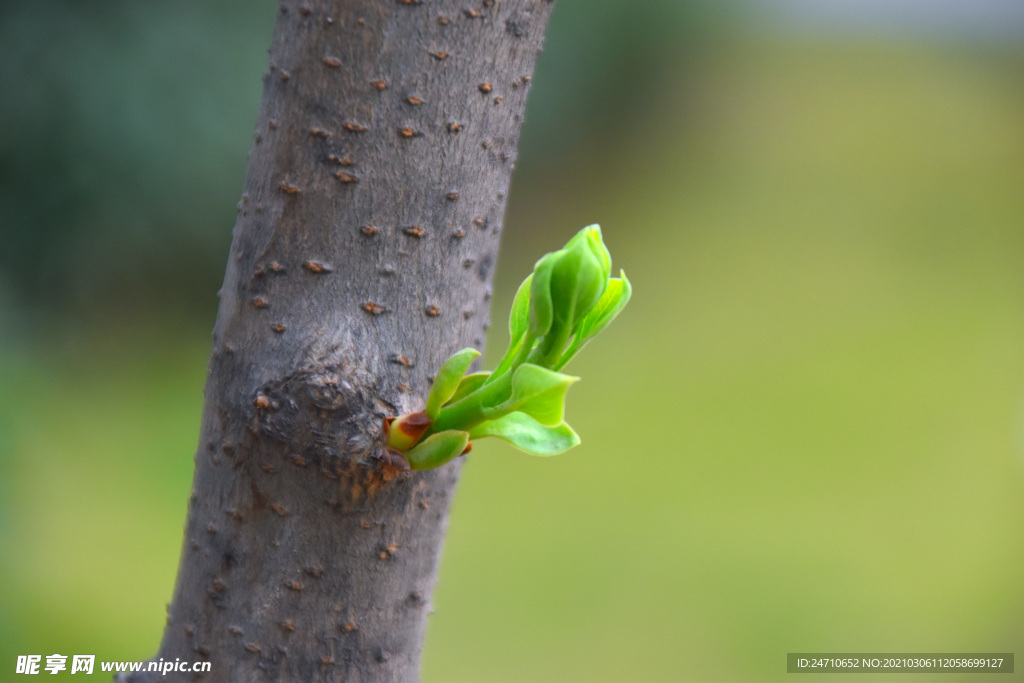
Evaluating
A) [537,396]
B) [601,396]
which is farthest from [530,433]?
[601,396]

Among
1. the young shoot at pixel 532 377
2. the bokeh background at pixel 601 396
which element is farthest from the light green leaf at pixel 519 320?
the bokeh background at pixel 601 396

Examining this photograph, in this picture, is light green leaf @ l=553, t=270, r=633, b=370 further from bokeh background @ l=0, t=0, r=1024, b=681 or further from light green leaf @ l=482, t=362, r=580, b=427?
bokeh background @ l=0, t=0, r=1024, b=681

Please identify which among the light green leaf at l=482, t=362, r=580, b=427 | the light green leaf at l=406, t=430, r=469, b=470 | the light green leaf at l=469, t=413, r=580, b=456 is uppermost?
the light green leaf at l=482, t=362, r=580, b=427

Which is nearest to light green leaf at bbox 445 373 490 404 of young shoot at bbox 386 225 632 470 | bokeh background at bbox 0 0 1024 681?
young shoot at bbox 386 225 632 470

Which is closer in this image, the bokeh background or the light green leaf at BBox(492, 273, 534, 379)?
the light green leaf at BBox(492, 273, 534, 379)

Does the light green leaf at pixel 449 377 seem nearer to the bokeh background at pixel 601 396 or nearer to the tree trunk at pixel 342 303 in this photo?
the tree trunk at pixel 342 303

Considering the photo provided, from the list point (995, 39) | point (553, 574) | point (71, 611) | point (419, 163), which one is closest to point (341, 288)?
point (419, 163)

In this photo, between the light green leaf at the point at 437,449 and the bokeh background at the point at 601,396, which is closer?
the light green leaf at the point at 437,449
